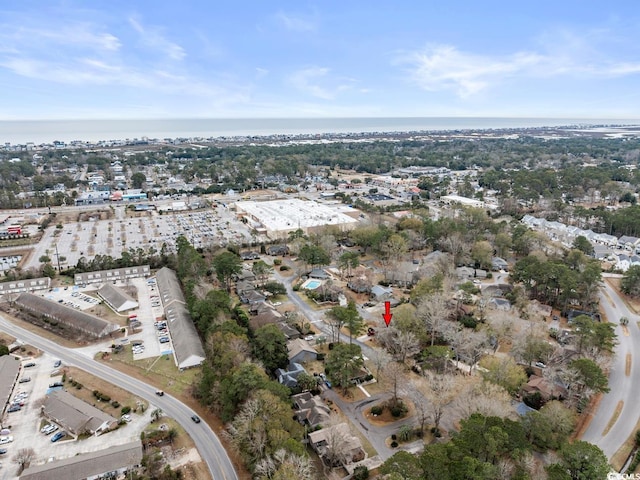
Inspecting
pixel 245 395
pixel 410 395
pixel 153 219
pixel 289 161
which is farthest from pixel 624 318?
pixel 289 161

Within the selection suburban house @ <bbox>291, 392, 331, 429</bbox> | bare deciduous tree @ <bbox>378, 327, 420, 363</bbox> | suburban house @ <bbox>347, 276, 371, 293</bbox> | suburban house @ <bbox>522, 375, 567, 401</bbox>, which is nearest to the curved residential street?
suburban house @ <bbox>291, 392, 331, 429</bbox>

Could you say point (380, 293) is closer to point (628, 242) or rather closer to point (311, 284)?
point (311, 284)

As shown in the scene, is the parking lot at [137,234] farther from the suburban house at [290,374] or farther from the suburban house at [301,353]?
the suburban house at [290,374]

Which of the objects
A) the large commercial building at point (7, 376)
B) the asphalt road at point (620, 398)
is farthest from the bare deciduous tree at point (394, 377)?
the large commercial building at point (7, 376)

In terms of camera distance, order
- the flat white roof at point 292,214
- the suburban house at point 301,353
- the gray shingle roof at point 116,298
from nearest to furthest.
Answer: the suburban house at point 301,353 → the gray shingle roof at point 116,298 → the flat white roof at point 292,214

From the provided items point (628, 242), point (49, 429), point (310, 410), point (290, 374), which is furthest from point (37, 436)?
point (628, 242)

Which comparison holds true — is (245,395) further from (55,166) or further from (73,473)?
(55,166)
